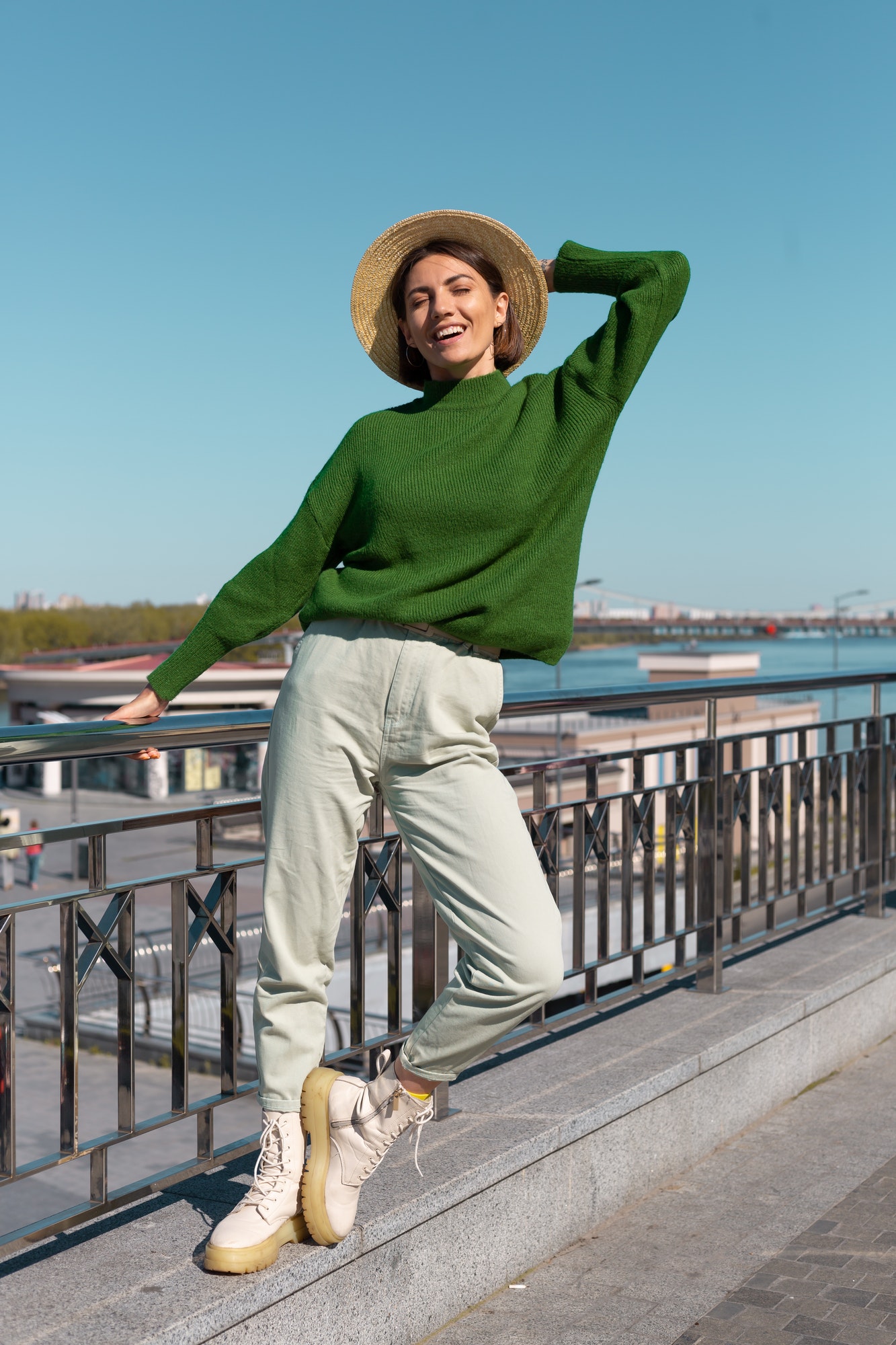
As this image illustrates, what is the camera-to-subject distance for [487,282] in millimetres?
2227

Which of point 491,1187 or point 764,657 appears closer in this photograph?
point 491,1187

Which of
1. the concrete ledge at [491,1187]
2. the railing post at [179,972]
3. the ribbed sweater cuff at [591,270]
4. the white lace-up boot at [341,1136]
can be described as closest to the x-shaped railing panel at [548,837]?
the concrete ledge at [491,1187]

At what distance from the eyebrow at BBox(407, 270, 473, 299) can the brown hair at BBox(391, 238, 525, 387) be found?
3 centimetres

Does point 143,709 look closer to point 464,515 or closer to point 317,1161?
point 464,515

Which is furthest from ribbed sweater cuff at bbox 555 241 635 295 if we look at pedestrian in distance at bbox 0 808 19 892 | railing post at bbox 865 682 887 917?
pedestrian in distance at bbox 0 808 19 892

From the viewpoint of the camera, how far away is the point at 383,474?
2.05 metres

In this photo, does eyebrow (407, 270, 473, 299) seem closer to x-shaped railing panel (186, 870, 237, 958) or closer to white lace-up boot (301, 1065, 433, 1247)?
x-shaped railing panel (186, 870, 237, 958)

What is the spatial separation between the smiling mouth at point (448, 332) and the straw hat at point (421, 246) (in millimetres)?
176

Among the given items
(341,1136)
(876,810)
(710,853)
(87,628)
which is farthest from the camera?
(87,628)

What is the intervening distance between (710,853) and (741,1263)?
148 cm

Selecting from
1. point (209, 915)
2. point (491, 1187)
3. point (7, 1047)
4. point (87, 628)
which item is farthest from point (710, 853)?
point (87, 628)

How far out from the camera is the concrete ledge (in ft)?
6.47

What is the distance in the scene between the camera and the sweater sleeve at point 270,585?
2082 millimetres

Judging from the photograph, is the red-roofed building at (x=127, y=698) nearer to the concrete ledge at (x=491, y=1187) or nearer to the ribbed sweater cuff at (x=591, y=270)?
the concrete ledge at (x=491, y=1187)
